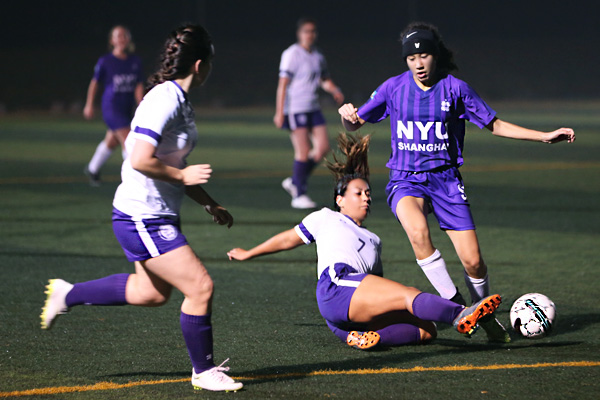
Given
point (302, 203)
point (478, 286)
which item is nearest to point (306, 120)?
point (302, 203)

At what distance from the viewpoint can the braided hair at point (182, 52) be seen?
4.37 m

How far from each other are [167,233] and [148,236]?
0.08 metres

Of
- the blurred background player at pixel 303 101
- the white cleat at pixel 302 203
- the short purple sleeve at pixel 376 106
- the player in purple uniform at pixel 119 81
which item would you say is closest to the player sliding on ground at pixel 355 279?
the short purple sleeve at pixel 376 106

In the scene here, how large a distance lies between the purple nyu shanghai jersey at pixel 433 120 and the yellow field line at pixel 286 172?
29.6 ft

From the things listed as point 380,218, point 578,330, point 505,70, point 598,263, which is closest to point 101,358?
point 578,330

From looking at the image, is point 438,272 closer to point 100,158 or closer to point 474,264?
point 474,264

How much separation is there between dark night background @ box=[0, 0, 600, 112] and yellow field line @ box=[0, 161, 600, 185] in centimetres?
2484

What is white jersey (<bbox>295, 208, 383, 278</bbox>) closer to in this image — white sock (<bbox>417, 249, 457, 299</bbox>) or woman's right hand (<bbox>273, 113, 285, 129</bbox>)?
white sock (<bbox>417, 249, 457, 299</bbox>)

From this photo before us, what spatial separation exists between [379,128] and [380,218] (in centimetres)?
1671

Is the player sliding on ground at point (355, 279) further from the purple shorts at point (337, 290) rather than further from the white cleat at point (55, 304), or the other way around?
the white cleat at point (55, 304)

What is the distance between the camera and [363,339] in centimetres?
517

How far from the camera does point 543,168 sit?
625 inches

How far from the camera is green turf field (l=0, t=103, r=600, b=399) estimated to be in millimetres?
4547

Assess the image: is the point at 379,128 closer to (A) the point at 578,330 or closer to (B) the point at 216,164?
(B) the point at 216,164
